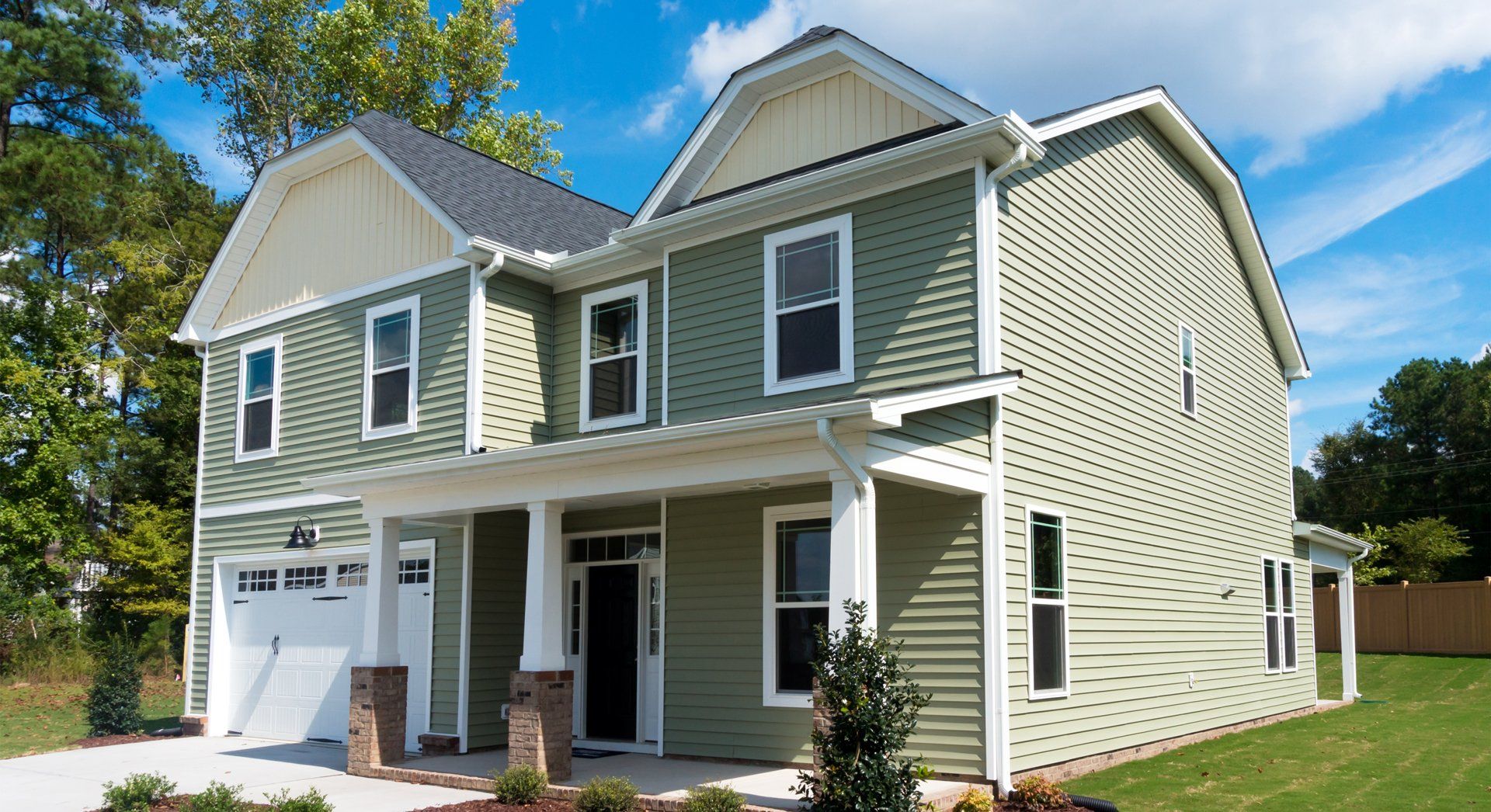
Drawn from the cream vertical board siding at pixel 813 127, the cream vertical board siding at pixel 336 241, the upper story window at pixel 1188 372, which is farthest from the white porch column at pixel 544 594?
the upper story window at pixel 1188 372

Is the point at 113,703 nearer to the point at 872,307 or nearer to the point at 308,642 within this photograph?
the point at 308,642

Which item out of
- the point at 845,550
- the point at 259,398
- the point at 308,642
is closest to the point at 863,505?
the point at 845,550

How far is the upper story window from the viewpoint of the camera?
14344 mm

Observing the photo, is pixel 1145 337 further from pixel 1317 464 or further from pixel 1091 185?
pixel 1317 464

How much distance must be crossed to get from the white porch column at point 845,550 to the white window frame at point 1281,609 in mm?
9667

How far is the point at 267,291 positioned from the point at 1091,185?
11.1m

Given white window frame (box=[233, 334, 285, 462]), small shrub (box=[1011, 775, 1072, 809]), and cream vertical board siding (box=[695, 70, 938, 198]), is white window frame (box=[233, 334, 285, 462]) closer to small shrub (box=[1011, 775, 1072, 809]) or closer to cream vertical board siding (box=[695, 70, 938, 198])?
cream vertical board siding (box=[695, 70, 938, 198])

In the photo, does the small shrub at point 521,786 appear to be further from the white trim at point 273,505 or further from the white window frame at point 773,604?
the white trim at point 273,505

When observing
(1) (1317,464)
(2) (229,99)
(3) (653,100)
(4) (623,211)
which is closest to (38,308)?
(2) (229,99)

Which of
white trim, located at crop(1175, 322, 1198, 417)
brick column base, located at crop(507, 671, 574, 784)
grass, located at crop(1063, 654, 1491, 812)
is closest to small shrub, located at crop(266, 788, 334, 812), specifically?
brick column base, located at crop(507, 671, 574, 784)

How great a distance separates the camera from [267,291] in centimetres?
1634

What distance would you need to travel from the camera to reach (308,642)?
15.0 metres

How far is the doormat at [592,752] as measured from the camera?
11.9m

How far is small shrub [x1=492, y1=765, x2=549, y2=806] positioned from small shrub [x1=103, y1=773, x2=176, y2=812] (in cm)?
280
